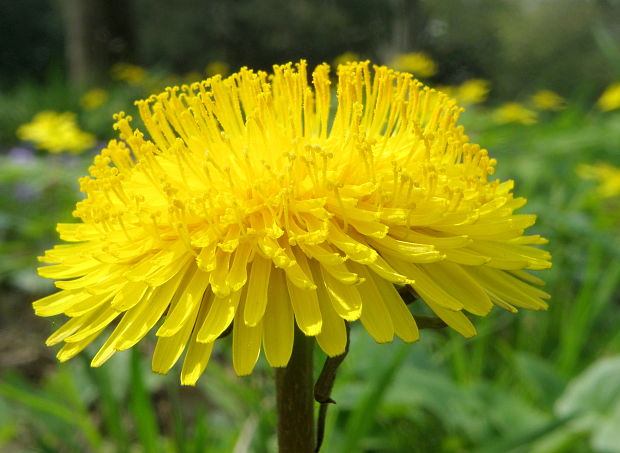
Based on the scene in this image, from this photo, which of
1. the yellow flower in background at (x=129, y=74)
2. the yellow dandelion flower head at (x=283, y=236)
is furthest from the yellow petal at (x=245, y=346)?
the yellow flower in background at (x=129, y=74)

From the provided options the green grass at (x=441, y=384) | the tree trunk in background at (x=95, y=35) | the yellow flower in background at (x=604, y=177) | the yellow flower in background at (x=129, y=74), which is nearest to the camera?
the green grass at (x=441, y=384)

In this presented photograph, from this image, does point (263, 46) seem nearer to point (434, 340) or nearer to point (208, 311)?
point (434, 340)

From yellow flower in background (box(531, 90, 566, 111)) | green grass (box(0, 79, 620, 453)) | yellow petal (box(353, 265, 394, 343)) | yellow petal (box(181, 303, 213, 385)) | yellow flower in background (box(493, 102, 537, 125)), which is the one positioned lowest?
green grass (box(0, 79, 620, 453))

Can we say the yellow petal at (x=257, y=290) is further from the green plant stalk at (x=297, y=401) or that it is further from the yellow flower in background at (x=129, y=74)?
the yellow flower in background at (x=129, y=74)

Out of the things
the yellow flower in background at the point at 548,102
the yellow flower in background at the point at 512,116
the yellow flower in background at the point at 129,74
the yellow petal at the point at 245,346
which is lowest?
the yellow petal at the point at 245,346

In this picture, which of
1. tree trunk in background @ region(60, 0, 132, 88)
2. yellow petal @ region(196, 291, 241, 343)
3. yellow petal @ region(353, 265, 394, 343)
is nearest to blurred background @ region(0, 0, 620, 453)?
yellow petal @ region(196, 291, 241, 343)

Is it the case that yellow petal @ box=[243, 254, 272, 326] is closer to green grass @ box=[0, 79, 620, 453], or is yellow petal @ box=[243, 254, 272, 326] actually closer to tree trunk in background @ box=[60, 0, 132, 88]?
green grass @ box=[0, 79, 620, 453]
